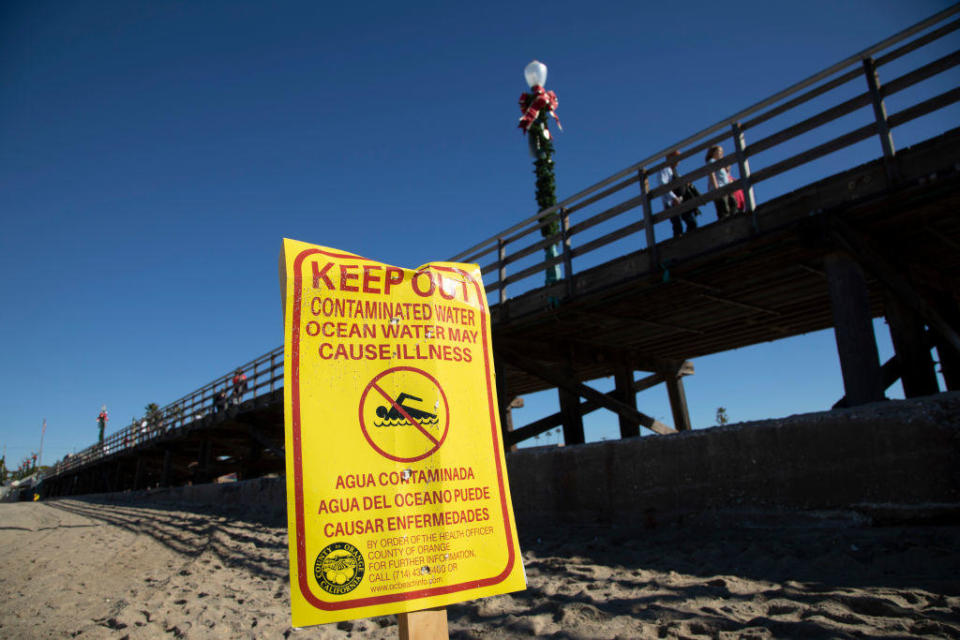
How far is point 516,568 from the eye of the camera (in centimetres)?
174

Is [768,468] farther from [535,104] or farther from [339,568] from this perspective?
[535,104]

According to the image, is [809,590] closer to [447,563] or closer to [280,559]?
[447,563]

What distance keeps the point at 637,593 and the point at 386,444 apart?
7.63 feet

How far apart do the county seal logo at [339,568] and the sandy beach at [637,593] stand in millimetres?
1778

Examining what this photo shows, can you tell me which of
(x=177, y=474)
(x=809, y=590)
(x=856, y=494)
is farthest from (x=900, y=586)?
(x=177, y=474)

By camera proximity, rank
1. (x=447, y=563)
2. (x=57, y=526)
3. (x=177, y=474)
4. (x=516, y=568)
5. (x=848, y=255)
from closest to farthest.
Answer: (x=447, y=563)
(x=516, y=568)
(x=848, y=255)
(x=57, y=526)
(x=177, y=474)

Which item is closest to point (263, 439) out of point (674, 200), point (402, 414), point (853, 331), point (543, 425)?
point (543, 425)

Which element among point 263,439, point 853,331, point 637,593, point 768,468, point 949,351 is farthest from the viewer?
point 263,439

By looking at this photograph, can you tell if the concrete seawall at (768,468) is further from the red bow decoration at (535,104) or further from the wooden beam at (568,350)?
the red bow decoration at (535,104)

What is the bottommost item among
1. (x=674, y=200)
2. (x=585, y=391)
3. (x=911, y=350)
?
(x=911, y=350)

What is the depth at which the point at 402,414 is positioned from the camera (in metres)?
1.73

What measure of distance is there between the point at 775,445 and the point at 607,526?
1.63 meters

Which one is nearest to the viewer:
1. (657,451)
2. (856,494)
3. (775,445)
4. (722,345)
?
(856,494)

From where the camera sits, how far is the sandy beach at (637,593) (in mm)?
2619
